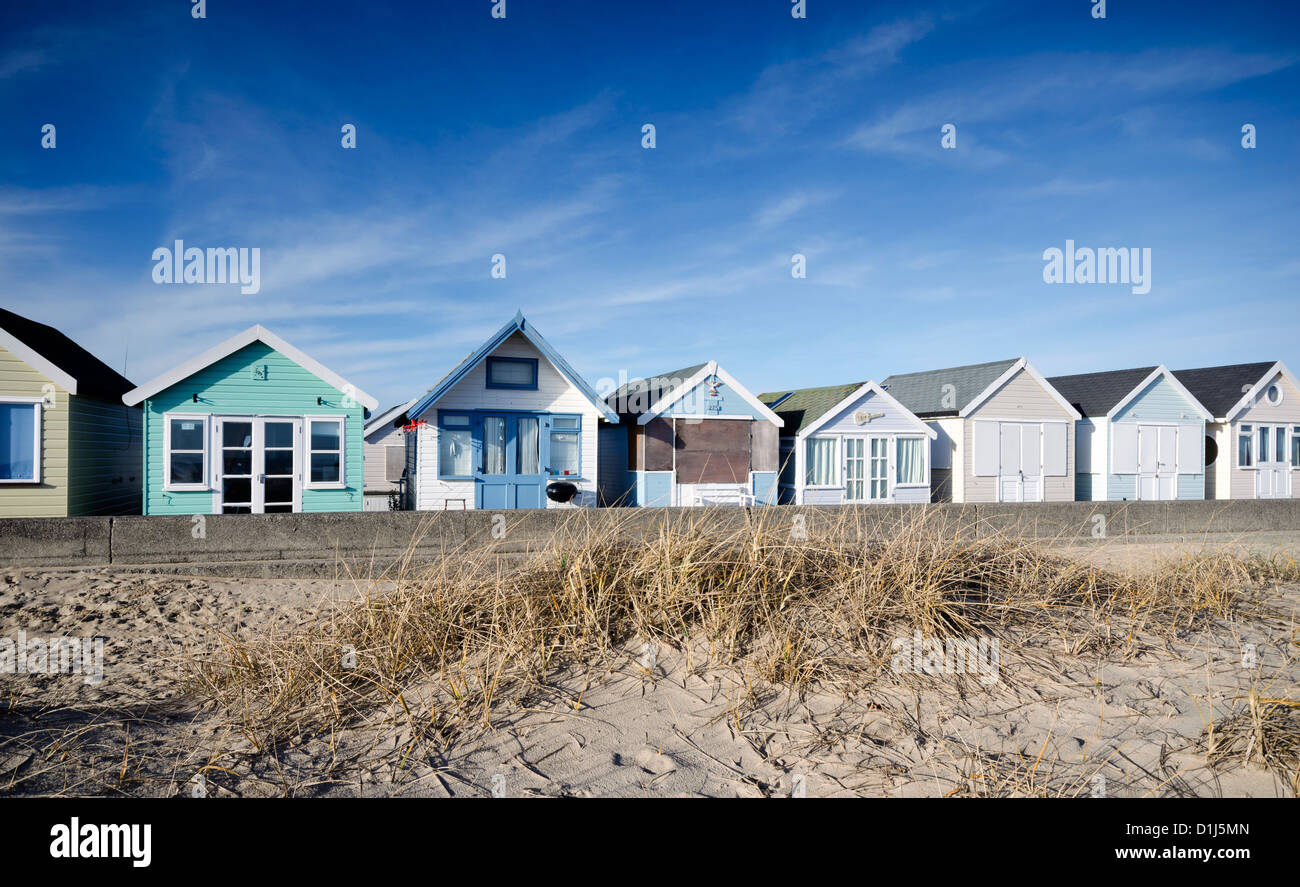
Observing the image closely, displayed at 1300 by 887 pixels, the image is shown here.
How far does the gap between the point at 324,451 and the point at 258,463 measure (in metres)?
1.29

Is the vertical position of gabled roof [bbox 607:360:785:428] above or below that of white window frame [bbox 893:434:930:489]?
above

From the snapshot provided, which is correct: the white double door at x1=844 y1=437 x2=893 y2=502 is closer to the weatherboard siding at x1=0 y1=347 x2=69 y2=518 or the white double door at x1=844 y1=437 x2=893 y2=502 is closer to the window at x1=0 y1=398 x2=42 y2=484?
the weatherboard siding at x1=0 y1=347 x2=69 y2=518

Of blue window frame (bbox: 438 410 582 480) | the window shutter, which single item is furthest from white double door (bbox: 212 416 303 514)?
the window shutter

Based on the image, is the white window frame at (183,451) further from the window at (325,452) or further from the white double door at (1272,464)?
the white double door at (1272,464)

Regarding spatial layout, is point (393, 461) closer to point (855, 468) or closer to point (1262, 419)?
point (855, 468)

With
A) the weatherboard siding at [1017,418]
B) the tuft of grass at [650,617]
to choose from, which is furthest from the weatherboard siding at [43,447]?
the weatherboard siding at [1017,418]

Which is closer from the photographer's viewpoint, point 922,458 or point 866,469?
point 866,469

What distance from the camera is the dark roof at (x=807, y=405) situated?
2030cm

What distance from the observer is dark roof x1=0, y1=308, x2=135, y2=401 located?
14.1 meters

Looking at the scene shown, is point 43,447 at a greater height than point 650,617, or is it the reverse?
point 43,447

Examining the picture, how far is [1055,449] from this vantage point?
22.3 metres

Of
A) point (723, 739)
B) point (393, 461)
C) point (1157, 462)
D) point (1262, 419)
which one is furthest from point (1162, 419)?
point (393, 461)

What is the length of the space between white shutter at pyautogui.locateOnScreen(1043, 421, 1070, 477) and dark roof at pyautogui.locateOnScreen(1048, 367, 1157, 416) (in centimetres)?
164
